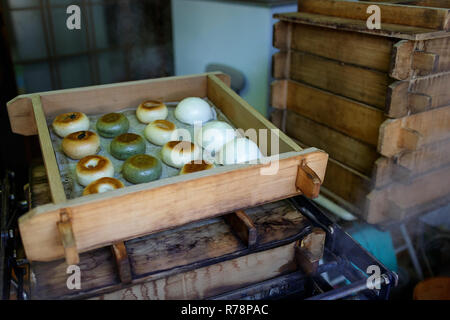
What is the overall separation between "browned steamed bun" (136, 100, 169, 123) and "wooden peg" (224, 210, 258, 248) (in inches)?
33.8

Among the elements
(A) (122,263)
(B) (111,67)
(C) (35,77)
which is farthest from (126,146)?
(B) (111,67)

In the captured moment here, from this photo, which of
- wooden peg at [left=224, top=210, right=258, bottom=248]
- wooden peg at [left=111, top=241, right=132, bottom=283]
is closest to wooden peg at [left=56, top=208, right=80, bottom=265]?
wooden peg at [left=111, top=241, right=132, bottom=283]

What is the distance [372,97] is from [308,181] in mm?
1154

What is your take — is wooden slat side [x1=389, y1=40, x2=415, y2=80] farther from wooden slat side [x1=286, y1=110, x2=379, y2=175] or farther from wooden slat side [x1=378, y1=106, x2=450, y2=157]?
wooden slat side [x1=286, y1=110, x2=379, y2=175]

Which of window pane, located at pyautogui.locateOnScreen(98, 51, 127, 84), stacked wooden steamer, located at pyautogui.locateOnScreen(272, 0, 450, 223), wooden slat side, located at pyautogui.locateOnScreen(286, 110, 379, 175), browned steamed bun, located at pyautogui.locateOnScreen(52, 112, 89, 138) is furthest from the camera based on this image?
window pane, located at pyautogui.locateOnScreen(98, 51, 127, 84)

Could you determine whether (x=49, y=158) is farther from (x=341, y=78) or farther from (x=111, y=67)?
(x=111, y=67)

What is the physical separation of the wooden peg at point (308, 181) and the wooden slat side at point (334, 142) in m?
1.10

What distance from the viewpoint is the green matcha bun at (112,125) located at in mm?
2115

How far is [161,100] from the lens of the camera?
2.47m

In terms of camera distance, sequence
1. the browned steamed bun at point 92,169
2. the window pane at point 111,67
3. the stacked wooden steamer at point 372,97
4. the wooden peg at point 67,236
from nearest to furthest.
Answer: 1. the wooden peg at point 67,236
2. the browned steamed bun at point 92,169
3. the stacked wooden steamer at point 372,97
4. the window pane at point 111,67

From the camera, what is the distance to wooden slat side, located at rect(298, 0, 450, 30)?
6.83ft

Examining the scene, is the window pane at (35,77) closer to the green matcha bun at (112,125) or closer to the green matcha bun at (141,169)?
the green matcha bun at (112,125)

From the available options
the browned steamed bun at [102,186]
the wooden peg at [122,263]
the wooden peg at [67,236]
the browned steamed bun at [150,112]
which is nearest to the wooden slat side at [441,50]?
the browned steamed bun at [150,112]

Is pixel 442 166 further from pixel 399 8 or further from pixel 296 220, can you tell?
pixel 296 220
